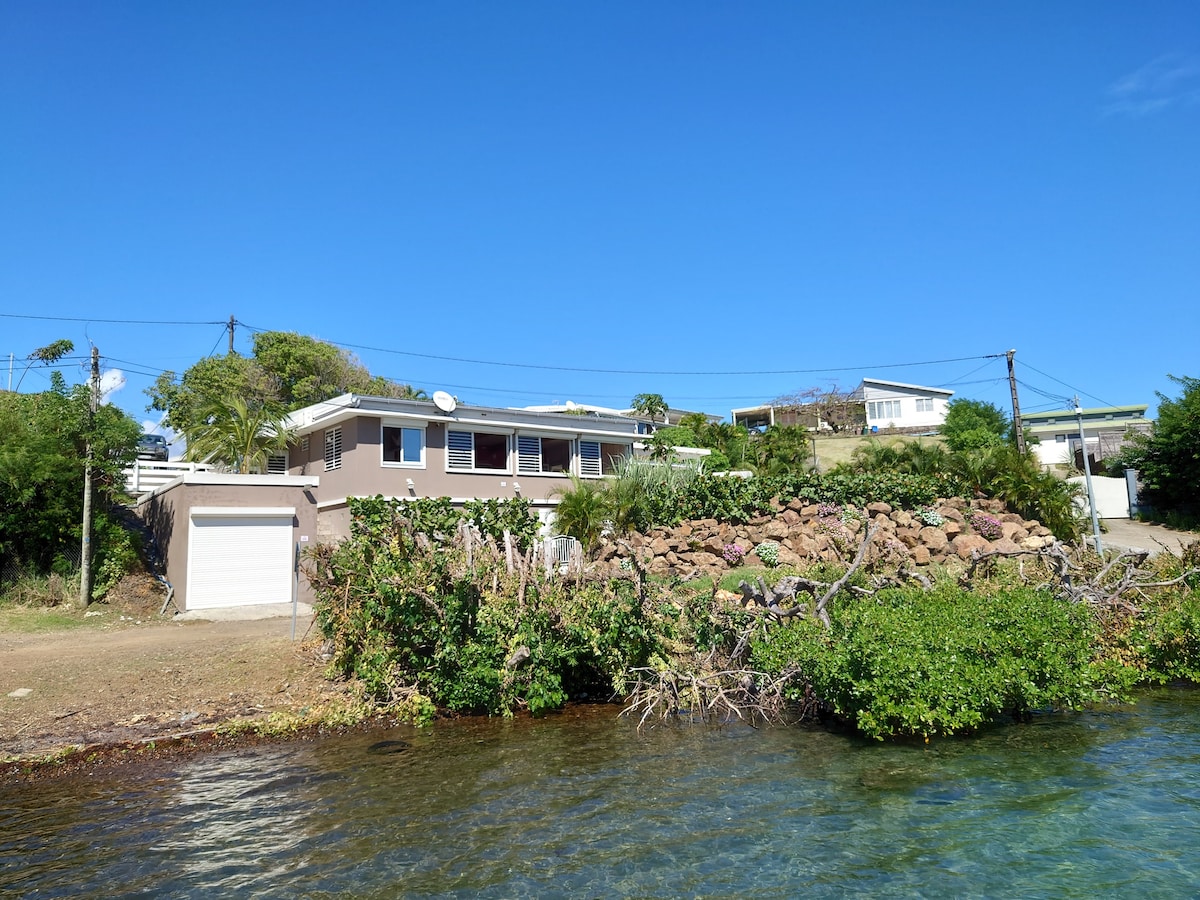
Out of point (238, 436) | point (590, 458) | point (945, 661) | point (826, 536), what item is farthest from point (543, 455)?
point (945, 661)

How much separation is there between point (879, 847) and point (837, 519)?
17866mm

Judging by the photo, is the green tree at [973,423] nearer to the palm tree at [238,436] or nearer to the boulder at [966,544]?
the boulder at [966,544]

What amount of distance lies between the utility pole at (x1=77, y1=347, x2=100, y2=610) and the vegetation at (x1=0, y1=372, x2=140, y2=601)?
0.36ft

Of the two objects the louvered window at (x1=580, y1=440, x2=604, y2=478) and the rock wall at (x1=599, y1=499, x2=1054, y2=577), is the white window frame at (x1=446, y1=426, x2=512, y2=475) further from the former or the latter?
the rock wall at (x1=599, y1=499, x2=1054, y2=577)

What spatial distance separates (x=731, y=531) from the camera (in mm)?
24391

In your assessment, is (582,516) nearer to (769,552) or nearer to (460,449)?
(460,449)

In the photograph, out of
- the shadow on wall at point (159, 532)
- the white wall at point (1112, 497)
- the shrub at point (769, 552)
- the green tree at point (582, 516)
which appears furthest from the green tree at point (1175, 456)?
the shadow on wall at point (159, 532)

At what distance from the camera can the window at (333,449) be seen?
24691mm

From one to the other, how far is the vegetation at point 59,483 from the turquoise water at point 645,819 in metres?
13.3

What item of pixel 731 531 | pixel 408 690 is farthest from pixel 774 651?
pixel 731 531

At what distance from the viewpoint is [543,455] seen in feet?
91.2

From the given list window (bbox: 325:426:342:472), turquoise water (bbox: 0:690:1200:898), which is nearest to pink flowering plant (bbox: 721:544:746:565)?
window (bbox: 325:426:342:472)

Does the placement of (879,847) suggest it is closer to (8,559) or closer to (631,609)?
(631,609)

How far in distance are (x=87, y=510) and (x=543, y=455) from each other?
506 inches
